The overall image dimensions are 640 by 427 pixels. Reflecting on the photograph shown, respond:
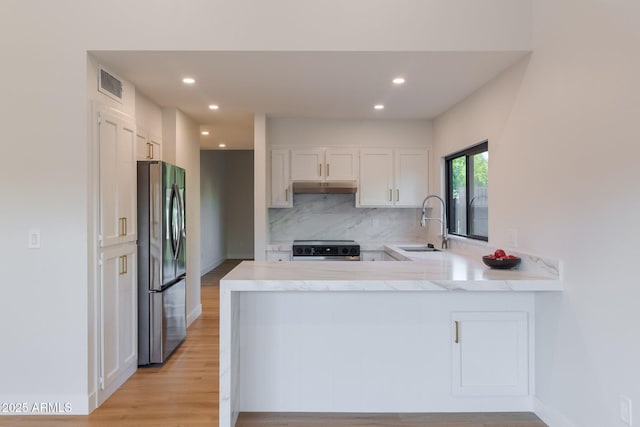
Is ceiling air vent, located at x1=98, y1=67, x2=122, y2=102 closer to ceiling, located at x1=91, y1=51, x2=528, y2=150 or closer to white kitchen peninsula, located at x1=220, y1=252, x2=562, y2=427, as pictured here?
ceiling, located at x1=91, y1=51, x2=528, y2=150

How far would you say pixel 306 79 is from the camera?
10.8 ft

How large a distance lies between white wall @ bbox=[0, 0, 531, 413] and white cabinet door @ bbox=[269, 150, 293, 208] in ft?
7.11

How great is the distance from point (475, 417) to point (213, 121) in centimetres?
403

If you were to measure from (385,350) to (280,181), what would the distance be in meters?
2.69

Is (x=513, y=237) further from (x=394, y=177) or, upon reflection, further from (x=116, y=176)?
(x=116, y=176)

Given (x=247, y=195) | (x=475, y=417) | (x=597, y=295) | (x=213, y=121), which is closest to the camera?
(x=597, y=295)

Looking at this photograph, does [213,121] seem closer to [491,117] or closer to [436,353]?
[491,117]

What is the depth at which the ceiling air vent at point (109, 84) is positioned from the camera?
9.45 ft

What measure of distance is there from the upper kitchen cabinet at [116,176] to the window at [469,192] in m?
3.00

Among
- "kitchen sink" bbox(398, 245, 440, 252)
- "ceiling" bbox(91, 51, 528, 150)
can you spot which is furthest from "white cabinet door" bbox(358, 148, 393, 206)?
"kitchen sink" bbox(398, 245, 440, 252)

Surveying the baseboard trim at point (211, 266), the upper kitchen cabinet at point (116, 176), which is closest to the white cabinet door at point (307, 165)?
the upper kitchen cabinet at point (116, 176)

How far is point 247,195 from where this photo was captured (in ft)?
34.4

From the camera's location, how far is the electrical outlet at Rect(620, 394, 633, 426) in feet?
6.06

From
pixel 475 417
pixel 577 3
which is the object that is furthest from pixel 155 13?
pixel 475 417
